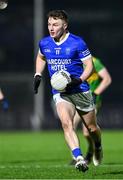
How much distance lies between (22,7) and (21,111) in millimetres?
4671

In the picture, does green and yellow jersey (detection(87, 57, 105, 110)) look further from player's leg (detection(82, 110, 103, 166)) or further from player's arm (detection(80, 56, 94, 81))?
player's arm (detection(80, 56, 94, 81))

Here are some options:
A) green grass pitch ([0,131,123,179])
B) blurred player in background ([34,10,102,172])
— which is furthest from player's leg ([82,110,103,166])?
green grass pitch ([0,131,123,179])

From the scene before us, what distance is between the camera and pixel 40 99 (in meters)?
36.4

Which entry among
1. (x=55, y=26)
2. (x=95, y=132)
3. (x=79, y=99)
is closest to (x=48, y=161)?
(x=95, y=132)

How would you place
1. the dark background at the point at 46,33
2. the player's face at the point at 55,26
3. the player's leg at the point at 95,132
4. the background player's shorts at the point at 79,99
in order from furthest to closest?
the dark background at the point at 46,33 → the player's leg at the point at 95,132 → the background player's shorts at the point at 79,99 → the player's face at the point at 55,26

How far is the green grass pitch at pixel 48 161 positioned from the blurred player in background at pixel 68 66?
63 centimetres

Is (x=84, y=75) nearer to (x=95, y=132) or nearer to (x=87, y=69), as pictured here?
(x=87, y=69)

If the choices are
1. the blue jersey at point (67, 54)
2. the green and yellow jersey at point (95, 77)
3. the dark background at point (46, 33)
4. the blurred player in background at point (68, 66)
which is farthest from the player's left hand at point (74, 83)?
the dark background at point (46, 33)

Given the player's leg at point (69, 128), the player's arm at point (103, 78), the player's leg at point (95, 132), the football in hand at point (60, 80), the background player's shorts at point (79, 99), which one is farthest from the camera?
the player's arm at point (103, 78)

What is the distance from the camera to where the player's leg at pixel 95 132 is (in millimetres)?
14314

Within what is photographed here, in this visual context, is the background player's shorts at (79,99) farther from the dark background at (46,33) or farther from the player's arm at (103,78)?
the dark background at (46,33)

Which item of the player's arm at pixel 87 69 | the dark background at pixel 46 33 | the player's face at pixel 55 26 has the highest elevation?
the player's face at pixel 55 26

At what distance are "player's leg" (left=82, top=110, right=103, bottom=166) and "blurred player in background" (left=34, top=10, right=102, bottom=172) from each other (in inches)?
1.3

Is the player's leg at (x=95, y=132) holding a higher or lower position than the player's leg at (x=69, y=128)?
lower
